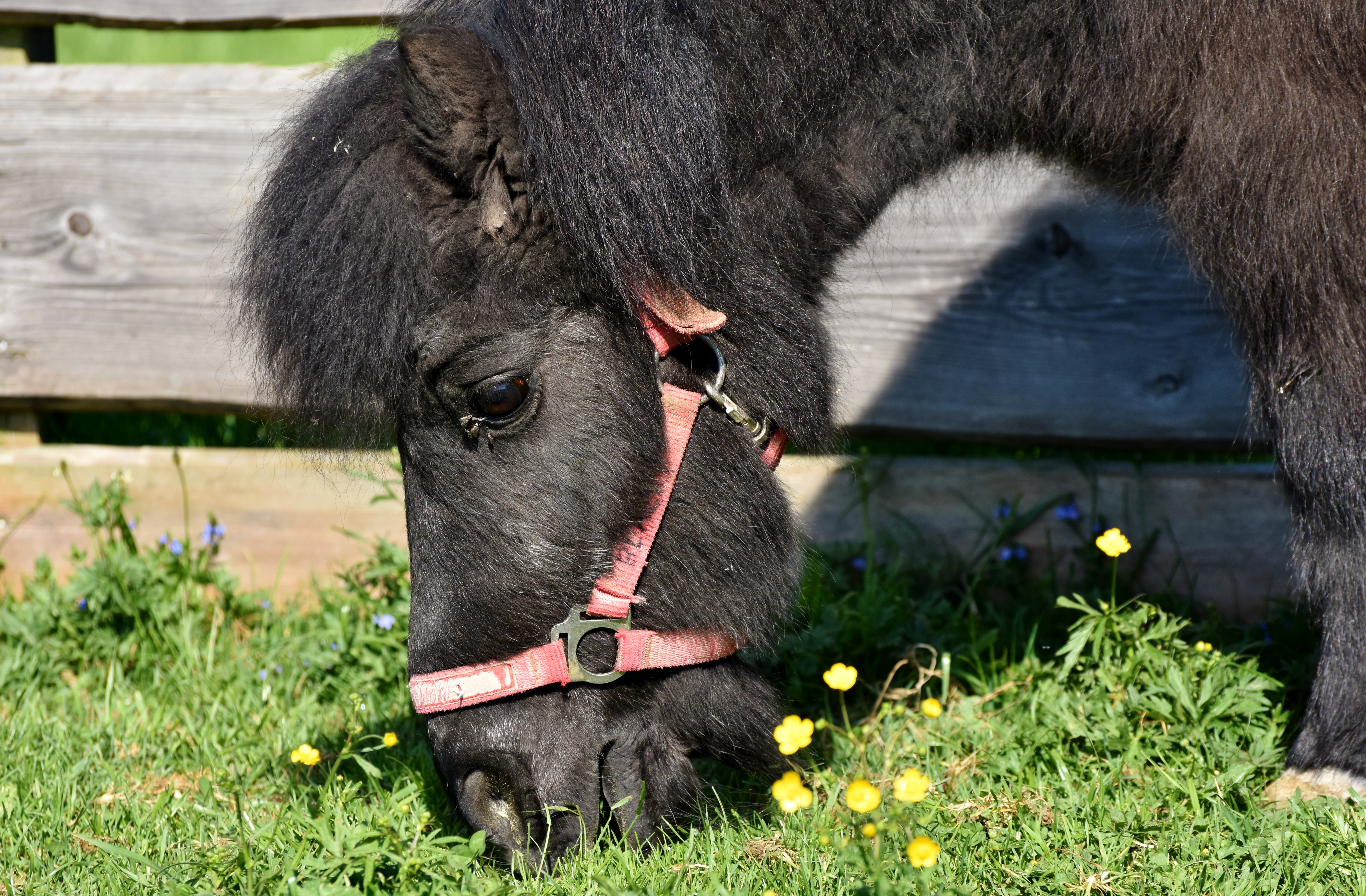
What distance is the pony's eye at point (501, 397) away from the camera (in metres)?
1.91

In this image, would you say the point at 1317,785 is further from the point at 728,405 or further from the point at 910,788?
the point at 728,405

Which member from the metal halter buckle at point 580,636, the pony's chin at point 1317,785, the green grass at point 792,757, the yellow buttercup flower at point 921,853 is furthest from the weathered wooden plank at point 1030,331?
the yellow buttercup flower at point 921,853

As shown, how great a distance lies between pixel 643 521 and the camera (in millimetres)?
2047

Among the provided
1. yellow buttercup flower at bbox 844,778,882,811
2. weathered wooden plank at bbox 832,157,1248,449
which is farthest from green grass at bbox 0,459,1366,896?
weathered wooden plank at bbox 832,157,1248,449

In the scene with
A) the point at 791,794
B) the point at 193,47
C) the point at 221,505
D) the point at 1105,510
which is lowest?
the point at 193,47

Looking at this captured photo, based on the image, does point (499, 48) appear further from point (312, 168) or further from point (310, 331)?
point (310, 331)

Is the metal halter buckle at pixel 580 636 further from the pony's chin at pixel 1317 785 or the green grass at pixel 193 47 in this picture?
the green grass at pixel 193 47

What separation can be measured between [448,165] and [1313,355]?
1.62 metres

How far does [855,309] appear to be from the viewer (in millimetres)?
3594

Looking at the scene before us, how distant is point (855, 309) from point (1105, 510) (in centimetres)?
99

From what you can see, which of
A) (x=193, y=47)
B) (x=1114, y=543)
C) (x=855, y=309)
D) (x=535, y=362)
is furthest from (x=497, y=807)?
(x=193, y=47)

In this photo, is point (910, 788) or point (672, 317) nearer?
point (910, 788)

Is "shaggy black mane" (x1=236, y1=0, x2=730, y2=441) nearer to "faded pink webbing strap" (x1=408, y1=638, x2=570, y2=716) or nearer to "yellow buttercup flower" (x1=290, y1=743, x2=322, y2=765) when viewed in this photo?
"faded pink webbing strap" (x1=408, y1=638, x2=570, y2=716)

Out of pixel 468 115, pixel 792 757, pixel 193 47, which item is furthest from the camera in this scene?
pixel 193 47
